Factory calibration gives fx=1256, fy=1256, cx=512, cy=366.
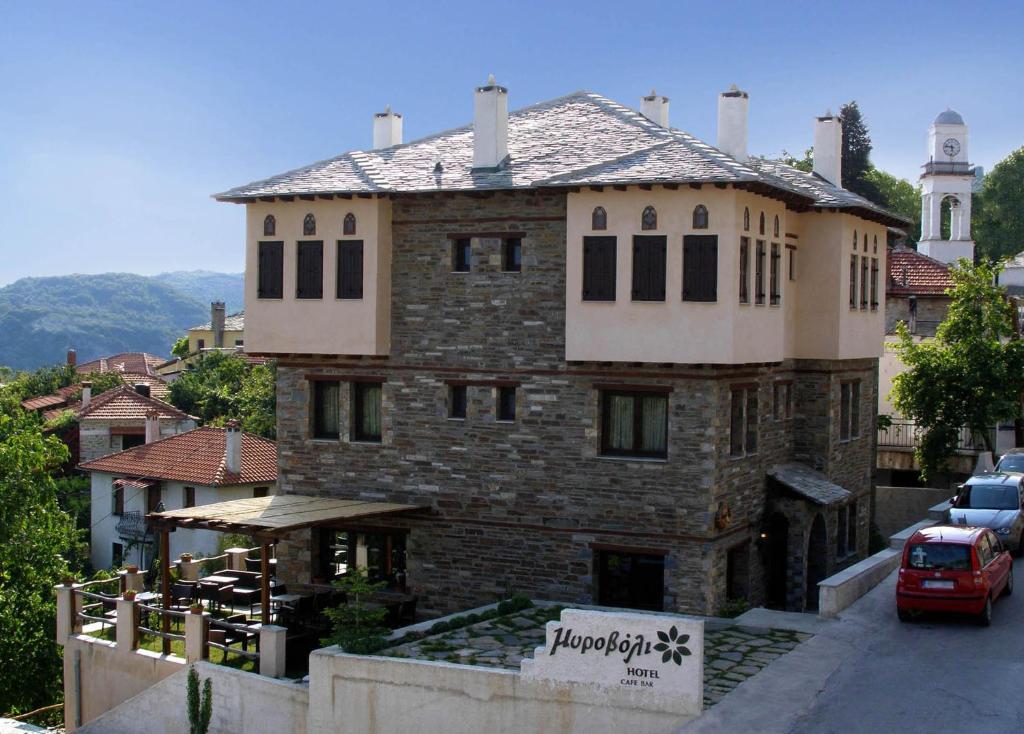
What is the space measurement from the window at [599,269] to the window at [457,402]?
3.51 m

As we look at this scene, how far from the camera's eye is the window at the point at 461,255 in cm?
2542

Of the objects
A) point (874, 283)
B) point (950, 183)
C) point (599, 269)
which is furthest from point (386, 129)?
point (950, 183)

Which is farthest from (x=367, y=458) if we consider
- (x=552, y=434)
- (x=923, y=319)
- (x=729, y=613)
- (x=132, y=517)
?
(x=923, y=319)

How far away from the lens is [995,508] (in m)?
26.6

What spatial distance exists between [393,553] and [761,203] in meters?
10.4

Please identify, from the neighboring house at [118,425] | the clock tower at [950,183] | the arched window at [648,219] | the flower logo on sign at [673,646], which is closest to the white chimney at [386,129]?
the arched window at [648,219]

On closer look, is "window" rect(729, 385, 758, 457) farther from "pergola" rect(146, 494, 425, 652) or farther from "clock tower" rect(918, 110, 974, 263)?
"clock tower" rect(918, 110, 974, 263)

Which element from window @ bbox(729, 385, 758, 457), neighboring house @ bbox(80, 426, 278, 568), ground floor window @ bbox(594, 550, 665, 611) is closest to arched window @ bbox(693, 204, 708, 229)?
window @ bbox(729, 385, 758, 457)

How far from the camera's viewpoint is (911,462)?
3872cm

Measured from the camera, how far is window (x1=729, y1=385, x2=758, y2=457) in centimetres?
2469

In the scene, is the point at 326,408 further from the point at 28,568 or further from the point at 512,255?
the point at 28,568

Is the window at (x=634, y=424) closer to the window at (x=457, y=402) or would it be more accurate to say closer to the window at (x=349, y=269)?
the window at (x=457, y=402)

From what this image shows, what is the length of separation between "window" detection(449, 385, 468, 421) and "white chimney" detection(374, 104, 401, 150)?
7.22m

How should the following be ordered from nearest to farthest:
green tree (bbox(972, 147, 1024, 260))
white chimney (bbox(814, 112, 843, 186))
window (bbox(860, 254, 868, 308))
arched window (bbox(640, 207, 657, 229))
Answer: arched window (bbox(640, 207, 657, 229)), window (bbox(860, 254, 868, 308)), white chimney (bbox(814, 112, 843, 186)), green tree (bbox(972, 147, 1024, 260))
